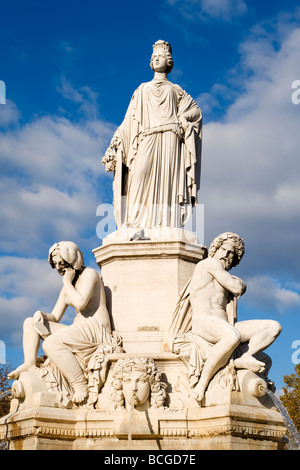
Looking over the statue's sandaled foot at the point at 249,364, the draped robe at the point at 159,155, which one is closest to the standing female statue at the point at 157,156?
the draped robe at the point at 159,155

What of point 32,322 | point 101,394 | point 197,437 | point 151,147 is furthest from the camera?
point 151,147

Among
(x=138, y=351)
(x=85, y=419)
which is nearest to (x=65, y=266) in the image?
(x=138, y=351)

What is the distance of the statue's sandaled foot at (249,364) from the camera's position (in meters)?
10.5

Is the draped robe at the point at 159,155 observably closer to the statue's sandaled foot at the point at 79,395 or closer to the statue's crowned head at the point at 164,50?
the statue's crowned head at the point at 164,50

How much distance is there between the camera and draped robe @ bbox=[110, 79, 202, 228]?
41.8 ft

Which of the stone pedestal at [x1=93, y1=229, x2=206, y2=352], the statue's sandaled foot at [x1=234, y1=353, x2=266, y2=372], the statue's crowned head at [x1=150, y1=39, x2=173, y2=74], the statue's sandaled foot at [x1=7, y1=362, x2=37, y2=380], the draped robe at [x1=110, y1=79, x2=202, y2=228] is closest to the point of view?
the statue's sandaled foot at [x1=234, y1=353, x2=266, y2=372]

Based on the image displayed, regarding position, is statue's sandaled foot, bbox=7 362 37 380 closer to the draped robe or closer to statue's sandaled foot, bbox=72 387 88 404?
statue's sandaled foot, bbox=72 387 88 404

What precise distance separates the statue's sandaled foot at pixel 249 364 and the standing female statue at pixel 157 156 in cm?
297

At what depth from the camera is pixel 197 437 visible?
1009cm

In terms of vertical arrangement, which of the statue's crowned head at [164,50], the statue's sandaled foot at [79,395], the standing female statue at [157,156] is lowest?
the statue's sandaled foot at [79,395]

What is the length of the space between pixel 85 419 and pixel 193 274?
280 centimetres

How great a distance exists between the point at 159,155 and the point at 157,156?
45mm

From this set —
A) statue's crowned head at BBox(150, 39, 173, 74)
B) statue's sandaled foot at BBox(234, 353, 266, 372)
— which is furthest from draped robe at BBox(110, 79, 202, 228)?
statue's sandaled foot at BBox(234, 353, 266, 372)
